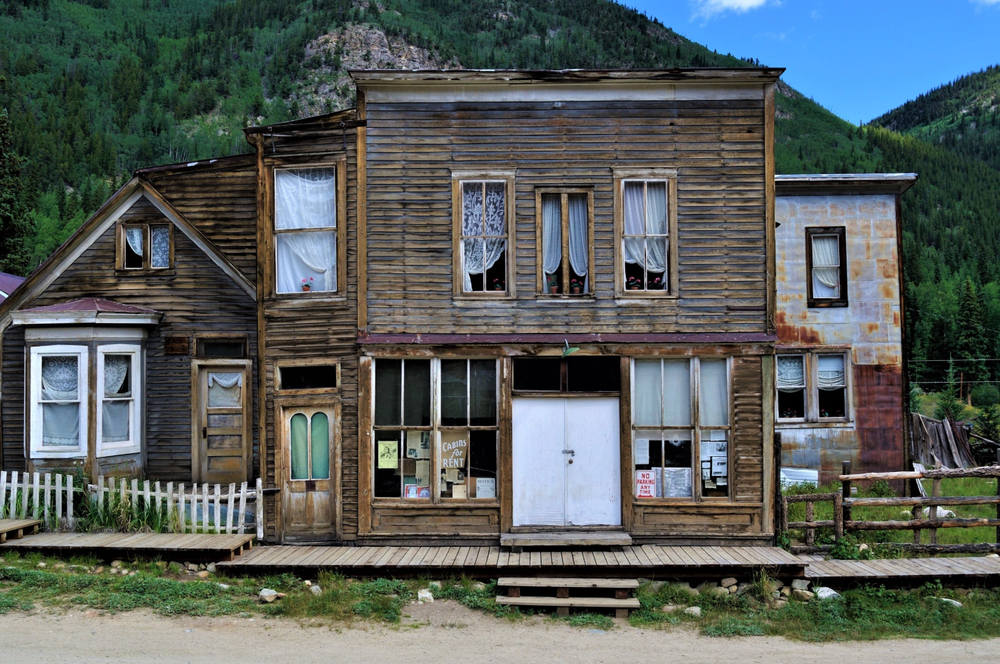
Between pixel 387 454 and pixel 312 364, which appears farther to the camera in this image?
pixel 312 364

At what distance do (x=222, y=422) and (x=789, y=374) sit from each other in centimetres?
1324

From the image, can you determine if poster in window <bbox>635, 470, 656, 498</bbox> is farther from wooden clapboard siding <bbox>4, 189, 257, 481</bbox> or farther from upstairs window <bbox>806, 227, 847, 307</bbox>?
upstairs window <bbox>806, 227, 847, 307</bbox>

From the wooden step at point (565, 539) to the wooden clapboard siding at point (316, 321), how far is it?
8.57 ft

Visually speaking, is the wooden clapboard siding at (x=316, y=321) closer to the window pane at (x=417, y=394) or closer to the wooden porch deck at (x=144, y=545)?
the window pane at (x=417, y=394)

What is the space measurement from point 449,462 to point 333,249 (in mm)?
4019

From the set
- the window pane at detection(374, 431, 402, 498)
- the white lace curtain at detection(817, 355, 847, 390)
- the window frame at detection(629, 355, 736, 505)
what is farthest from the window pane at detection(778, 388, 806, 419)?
the window pane at detection(374, 431, 402, 498)

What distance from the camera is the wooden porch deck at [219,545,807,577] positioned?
10070 mm

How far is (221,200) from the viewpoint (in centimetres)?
1441

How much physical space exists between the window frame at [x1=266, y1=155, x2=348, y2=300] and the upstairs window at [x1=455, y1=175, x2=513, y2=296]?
6.29 feet

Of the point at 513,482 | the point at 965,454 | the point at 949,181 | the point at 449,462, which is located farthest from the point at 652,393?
the point at 949,181

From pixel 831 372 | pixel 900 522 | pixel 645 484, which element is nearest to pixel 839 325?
pixel 831 372

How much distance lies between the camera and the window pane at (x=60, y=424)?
13.1 metres

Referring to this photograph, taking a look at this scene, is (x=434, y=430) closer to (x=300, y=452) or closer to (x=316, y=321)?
Result: (x=300, y=452)

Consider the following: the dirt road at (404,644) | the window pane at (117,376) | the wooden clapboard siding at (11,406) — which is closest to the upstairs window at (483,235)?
the dirt road at (404,644)
